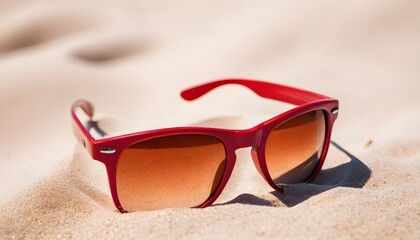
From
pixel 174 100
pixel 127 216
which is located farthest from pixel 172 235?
pixel 174 100

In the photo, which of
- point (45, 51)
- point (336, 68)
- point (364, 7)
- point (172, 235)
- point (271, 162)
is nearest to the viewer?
point (172, 235)

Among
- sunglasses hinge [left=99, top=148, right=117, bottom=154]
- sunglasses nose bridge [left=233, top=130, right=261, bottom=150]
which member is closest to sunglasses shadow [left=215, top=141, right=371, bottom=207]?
sunglasses nose bridge [left=233, top=130, right=261, bottom=150]

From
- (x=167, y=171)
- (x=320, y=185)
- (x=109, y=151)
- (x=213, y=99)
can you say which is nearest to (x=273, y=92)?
(x=213, y=99)

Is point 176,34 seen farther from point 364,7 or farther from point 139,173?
point 139,173

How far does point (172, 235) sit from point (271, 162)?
0.48 meters

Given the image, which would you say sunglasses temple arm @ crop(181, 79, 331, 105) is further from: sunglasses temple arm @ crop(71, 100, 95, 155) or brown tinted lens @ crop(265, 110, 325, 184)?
sunglasses temple arm @ crop(71, 100, 95, 155)

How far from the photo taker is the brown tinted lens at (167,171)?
1.32 meters

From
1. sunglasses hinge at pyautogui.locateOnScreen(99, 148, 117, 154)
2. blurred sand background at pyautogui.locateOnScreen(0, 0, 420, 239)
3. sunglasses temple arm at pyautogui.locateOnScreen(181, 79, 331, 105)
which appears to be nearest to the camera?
blurred sand background at pyautogui.locateOnScreen(0, 0, 420, 239)

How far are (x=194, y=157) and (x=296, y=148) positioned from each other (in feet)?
1.10

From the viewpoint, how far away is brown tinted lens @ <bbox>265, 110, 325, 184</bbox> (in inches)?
58.4

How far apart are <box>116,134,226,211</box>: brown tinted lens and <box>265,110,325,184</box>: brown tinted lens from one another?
0.17m

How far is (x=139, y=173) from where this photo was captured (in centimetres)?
134

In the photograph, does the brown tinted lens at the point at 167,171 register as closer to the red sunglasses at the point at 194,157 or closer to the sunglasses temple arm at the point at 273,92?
the red sunglasses at the point at 194,157

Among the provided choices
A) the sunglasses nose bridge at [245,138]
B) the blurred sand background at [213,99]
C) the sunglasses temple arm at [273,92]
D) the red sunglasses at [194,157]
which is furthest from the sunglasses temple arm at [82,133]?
the sunglasses temple arm at [273,92]
